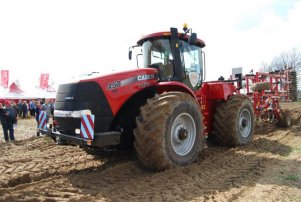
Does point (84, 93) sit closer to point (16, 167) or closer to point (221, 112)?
point (16, 167)

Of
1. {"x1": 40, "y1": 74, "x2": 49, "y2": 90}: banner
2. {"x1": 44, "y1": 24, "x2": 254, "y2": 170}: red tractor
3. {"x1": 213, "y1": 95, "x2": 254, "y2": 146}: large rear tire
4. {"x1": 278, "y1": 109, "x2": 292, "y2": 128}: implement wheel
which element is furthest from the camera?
{"x1": 40, "y1": 74, "x2": 49, "y2": 90}: banner

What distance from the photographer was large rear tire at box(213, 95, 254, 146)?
7.88 meters

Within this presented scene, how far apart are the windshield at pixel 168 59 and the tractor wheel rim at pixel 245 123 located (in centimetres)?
165

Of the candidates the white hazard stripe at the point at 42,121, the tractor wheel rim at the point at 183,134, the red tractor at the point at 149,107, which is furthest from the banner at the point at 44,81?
the tractor wheel rim at the point at 183,134

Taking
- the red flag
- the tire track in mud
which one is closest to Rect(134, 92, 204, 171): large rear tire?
the tire track in mud

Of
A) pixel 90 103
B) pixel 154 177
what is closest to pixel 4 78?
pixel 90 103

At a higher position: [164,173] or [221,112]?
[221,112]

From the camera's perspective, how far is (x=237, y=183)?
523cm

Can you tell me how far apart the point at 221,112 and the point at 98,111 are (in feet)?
11.3

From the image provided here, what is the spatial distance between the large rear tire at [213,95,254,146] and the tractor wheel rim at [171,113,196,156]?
1.71 m

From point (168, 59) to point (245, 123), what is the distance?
9.65ft

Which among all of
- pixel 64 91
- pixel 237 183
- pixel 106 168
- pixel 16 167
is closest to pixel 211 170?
pixel 237 183

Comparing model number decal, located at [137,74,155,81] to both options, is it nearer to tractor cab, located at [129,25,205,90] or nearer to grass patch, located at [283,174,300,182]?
tractor cab, located at [129,25,205,90]

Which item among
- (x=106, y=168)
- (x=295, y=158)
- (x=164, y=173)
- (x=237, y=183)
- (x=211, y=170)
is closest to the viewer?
(x=237, y=183)
